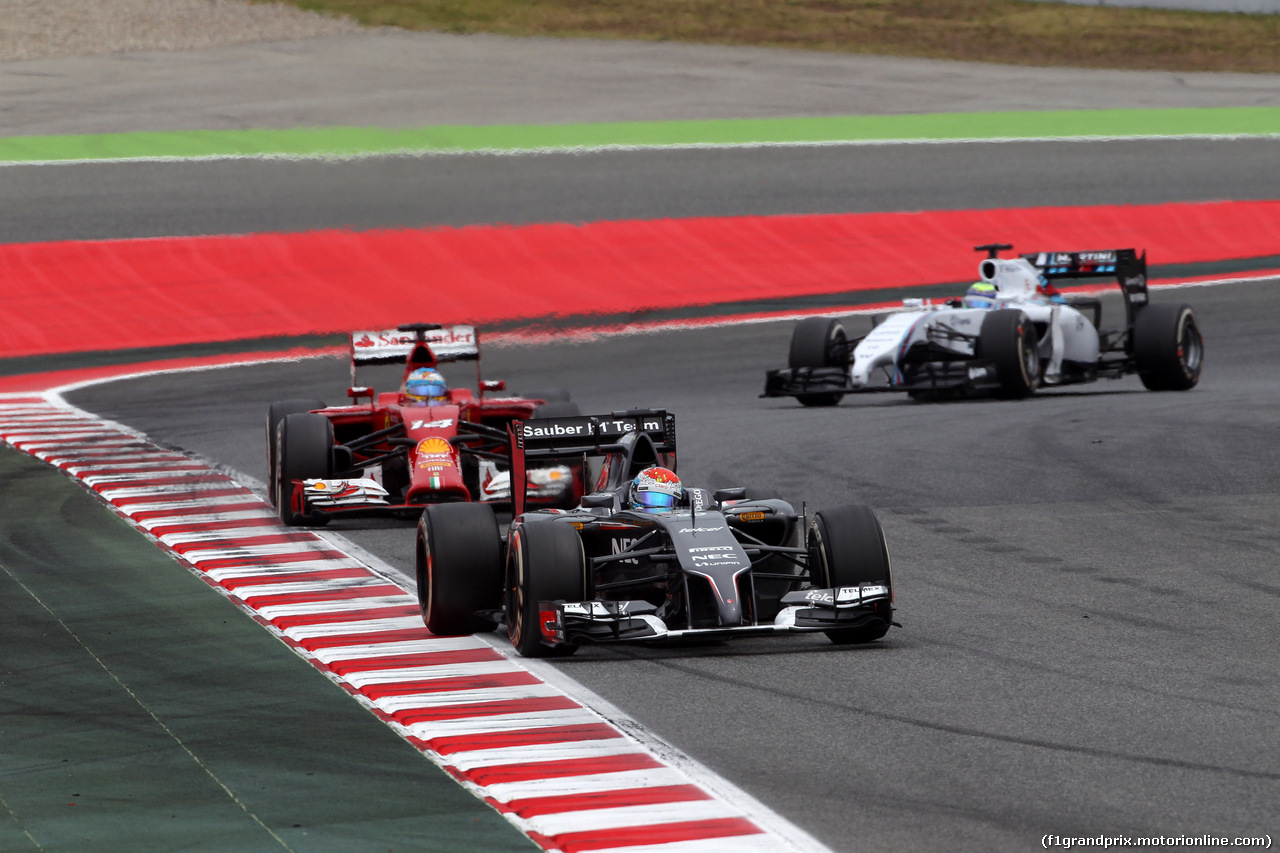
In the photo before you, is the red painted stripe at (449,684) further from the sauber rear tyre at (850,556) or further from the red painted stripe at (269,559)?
the red painted stripe at (269,559)

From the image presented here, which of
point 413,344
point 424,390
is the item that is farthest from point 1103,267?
point 424,390

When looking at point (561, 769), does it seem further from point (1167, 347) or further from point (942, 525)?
point (1167, 347)

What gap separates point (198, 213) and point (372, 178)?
128 inches

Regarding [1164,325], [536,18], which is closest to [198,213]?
[1164,325]

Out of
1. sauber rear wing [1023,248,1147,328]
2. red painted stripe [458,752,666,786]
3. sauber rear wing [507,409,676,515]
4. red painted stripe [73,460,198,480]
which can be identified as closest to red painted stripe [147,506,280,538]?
red painted stripe [73,460,198,480]

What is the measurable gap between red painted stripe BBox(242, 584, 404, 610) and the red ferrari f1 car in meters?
2.45

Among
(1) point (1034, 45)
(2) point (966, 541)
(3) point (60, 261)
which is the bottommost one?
(2) point (966, 541)

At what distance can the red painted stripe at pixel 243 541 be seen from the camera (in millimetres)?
14156

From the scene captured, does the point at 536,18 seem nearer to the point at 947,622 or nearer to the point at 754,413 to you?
the point at 754,413

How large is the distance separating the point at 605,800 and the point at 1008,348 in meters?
14.7

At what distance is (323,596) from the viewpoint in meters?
12.3

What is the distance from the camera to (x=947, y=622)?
36.2 feet

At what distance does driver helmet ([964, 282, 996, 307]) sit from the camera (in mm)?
22453

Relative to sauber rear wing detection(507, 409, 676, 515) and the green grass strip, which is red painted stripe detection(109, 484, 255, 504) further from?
the green grass strip
